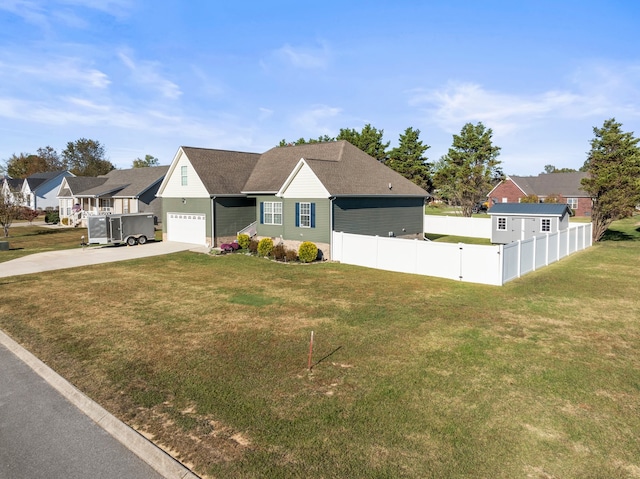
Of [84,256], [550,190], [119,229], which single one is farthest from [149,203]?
[550,190]

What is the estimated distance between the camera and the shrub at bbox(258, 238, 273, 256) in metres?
26.9

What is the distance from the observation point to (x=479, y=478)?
19.5 ft

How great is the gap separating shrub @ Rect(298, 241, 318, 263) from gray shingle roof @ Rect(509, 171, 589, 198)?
60.4m

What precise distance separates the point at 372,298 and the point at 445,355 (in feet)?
19.4

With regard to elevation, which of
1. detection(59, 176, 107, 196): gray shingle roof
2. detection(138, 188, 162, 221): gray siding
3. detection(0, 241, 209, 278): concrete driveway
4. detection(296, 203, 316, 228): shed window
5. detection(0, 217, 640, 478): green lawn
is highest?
detection(59, 176, 107, 196): gray shingle roof

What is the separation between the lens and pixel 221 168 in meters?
33.4

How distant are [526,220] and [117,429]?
32.5m

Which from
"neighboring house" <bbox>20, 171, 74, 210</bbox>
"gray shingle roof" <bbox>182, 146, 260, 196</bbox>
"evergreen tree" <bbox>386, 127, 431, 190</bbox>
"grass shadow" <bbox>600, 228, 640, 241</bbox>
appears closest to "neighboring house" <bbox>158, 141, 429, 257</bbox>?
"gray shingle roof" <bbox>182, 146, 260, 196</bbox>

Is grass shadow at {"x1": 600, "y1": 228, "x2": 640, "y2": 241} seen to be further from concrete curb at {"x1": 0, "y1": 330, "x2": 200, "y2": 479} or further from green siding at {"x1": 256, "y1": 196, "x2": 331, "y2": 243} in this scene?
concrete curb at {"x1": 0, "y1": 330, "x2": 200, "y2": 479}

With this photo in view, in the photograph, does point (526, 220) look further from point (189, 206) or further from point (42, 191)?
point (42, 191)

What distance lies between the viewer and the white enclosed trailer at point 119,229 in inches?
1270

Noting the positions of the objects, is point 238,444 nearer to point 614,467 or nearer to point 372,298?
point 614,467

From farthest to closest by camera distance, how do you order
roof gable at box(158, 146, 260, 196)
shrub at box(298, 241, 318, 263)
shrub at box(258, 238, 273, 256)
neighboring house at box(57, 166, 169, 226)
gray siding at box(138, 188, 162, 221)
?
neighboring house at box(57, 166, 169, 226)
gray siding at box(138, 188, 162, 221)
roof gable at box(158, 146, 260, 196)
shrub at box(258, 238, 273, 256)
shrub at box(298, 241, 318, 263)

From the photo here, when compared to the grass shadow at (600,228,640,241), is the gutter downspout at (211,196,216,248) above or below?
above
